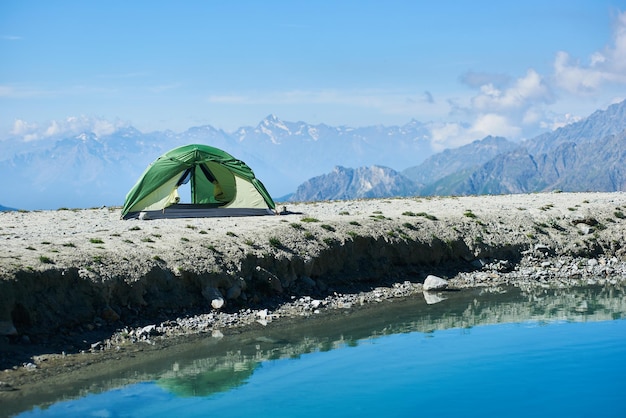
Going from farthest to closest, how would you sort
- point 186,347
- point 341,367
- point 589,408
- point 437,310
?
1. point 437,310
2. point 186,347
3. point 341,367
4. point 589,408

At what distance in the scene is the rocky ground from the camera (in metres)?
25.4

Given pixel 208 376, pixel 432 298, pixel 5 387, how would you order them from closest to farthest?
pixel 5 387, pixel 208 376, pixel 432 298

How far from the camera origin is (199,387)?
73.8 feet

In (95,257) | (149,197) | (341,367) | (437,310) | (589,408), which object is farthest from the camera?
(149,197)

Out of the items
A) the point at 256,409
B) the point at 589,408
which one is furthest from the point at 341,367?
the point at 589,408

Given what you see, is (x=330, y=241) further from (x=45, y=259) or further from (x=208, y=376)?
(x=45, y=259)

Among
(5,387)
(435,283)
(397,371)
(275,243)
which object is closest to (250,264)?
(275,243)

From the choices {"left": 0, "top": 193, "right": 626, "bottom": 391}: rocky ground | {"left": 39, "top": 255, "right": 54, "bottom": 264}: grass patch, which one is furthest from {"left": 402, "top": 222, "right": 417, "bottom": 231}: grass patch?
{"left": 39, "top": 255, "right": 54, "bottom": 264}: grass patch

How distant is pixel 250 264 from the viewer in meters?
32.0

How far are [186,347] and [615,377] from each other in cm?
1425

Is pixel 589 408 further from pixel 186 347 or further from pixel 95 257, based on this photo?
pixel 95 257

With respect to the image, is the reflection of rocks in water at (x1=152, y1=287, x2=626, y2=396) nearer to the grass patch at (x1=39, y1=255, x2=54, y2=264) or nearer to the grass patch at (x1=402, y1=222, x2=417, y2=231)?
the grass patch at (x1=402, y1=222, x2=417, y2=231)

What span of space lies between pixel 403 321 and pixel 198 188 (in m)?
18.0

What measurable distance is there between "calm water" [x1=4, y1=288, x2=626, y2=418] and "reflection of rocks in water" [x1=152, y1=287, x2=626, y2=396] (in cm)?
6
